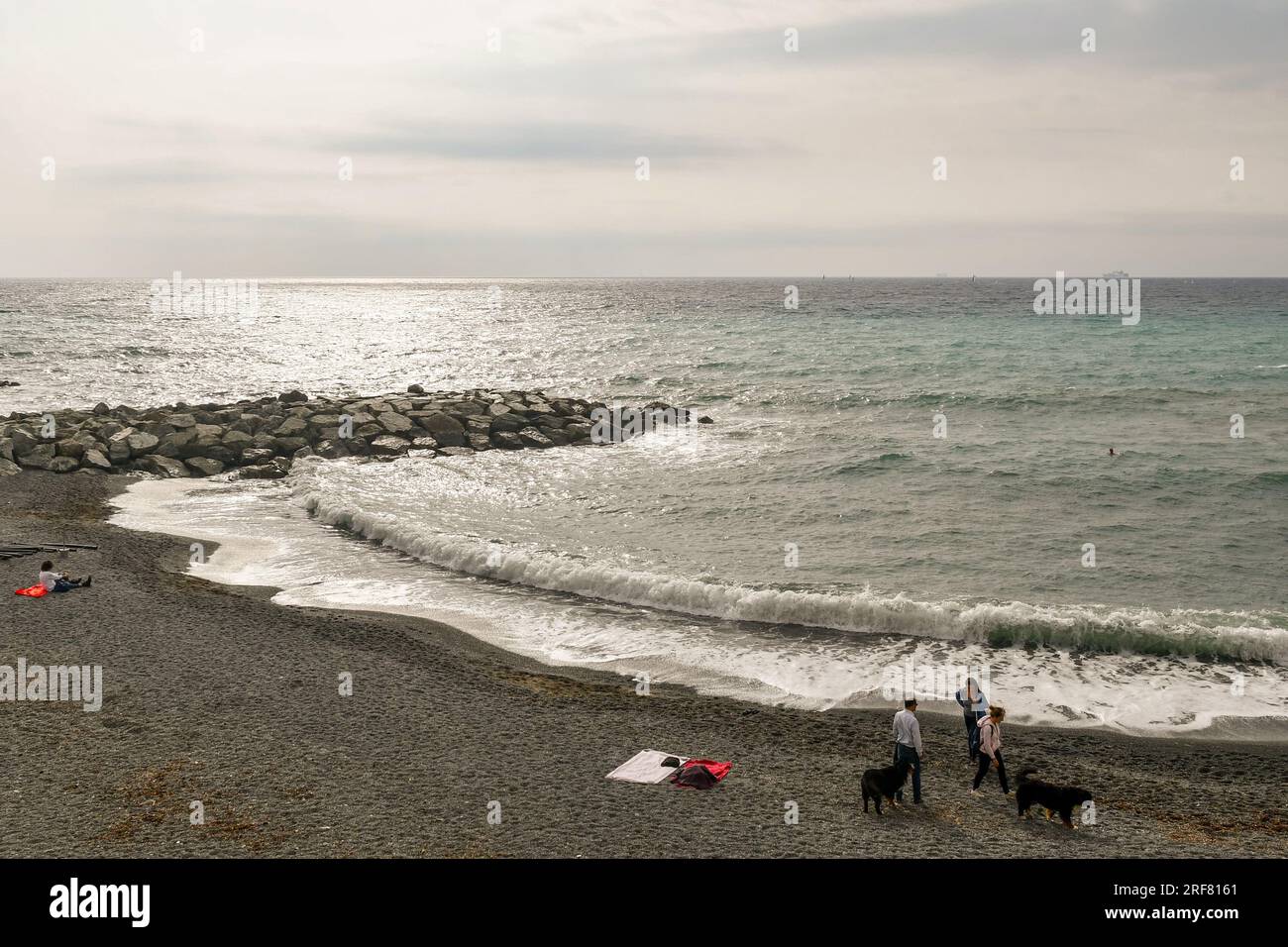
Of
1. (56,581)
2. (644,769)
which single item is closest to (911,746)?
(644,769)

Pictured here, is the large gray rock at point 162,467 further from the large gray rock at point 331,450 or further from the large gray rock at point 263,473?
the large gray rock at point 331,450

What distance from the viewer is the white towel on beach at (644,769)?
513 inches

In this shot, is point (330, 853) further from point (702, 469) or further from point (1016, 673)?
point (702, 469)

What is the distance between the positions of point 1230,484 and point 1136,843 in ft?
85.4

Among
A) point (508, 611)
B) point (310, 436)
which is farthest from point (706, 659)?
point (310, 436)

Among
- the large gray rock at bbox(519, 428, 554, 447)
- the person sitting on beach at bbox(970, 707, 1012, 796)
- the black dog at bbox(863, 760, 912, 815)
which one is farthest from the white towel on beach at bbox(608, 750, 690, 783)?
the large gray rock at bbox(519, 428, 554, 447)

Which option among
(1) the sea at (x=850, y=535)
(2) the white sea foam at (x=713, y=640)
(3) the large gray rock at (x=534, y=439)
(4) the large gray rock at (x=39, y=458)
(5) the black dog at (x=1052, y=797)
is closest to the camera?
(5) the black dog at (x=1052, y=797)

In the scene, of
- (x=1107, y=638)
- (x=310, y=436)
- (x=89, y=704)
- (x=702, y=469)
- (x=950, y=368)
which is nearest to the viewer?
(x=89, y=704)

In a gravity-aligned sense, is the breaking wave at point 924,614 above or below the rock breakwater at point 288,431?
below

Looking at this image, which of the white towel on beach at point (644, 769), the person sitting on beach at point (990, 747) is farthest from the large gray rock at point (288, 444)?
the person sitting on beach at point (990, 747)

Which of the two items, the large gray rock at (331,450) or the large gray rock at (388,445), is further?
the large gray rock at (388,445)

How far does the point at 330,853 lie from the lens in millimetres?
10805

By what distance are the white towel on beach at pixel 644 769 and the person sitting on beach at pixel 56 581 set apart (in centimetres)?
1451

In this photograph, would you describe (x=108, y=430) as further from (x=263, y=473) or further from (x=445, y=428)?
(x=445, y=428)
